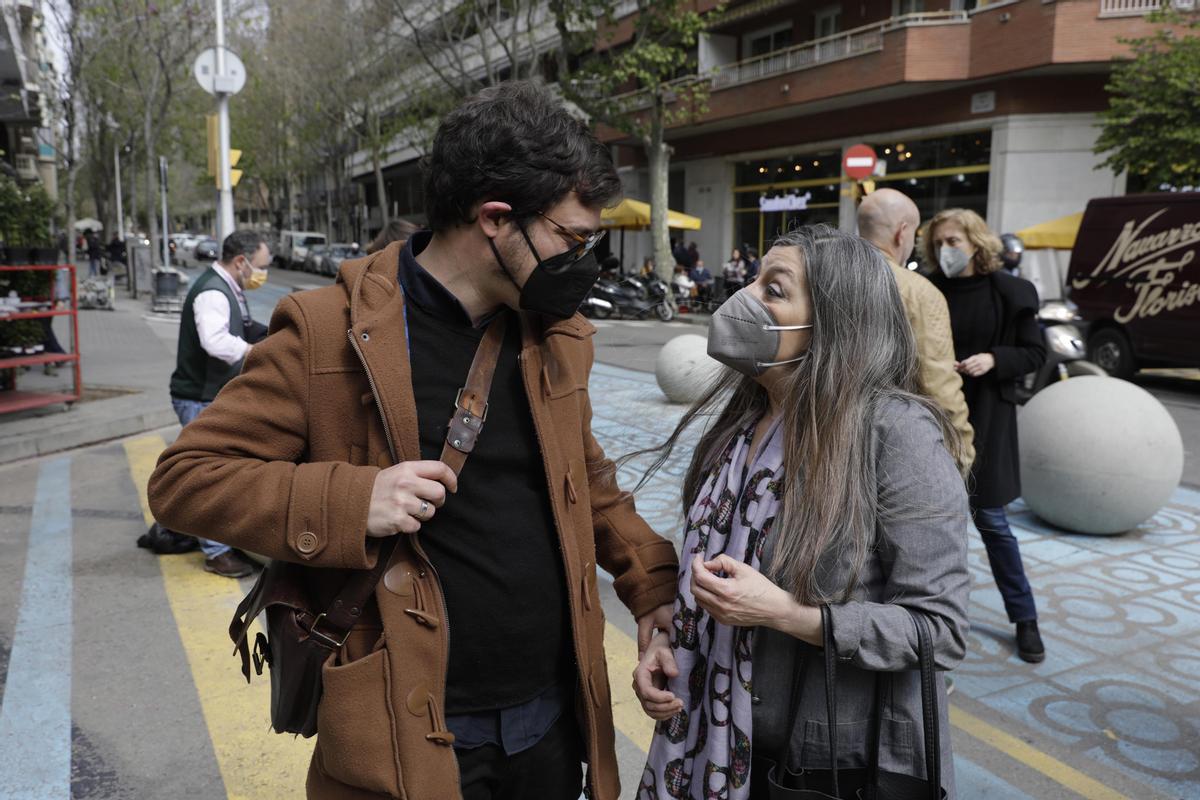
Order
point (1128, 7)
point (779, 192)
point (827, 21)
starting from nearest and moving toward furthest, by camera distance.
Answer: point (1128, 7) < point (827, 21) < point (779, 192)

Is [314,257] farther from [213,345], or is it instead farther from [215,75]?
[213,345]

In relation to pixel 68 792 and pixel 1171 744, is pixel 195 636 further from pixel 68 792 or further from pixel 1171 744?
pixel 1171 744

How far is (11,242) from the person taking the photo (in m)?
10.2

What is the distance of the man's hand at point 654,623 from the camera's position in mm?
2076

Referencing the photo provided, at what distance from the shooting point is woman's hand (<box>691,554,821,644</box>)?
169 cm

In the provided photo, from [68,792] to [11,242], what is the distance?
9.14m

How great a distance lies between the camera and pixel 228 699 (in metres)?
3.73

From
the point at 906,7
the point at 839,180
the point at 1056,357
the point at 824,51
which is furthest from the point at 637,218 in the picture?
the point at 1056,357

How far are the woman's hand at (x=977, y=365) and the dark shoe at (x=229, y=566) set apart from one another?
387 centimetres

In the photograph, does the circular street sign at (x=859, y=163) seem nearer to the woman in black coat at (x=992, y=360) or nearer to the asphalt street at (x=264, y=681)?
the asphalt street at (x=264, y=681)

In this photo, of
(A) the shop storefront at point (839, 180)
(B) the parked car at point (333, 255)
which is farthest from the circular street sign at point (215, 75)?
(B) the parked car at point (333, 255)

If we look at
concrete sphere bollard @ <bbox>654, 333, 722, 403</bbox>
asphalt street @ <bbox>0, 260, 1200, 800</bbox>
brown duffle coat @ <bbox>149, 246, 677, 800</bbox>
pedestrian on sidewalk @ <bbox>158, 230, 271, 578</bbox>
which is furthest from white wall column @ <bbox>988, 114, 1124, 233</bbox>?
brown duffle coat @ <bbox>149, 246, 677, 800</bbox>

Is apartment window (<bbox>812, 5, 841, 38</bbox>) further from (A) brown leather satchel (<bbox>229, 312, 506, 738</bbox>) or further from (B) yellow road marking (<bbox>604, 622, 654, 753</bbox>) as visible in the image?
(A) brown leather satchel (<bbox>229, 312, 506, 738</bbox>)

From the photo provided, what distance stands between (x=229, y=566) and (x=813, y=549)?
4.22m
